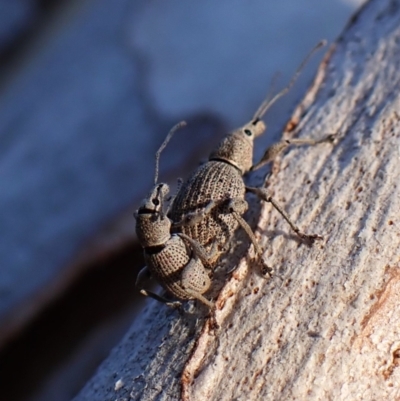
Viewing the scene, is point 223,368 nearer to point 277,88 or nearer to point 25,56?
point 277,88

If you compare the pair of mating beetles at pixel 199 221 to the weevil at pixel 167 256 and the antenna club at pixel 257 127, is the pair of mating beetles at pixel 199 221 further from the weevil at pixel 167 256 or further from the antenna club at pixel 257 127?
the antenna club at pixel 257 127

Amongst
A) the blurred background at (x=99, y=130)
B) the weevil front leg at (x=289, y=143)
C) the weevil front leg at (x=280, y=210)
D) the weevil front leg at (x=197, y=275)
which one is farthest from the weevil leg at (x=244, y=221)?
the blurred background at (x=99, y=130)

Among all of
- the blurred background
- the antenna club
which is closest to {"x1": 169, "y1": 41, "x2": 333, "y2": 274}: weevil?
the antenna club

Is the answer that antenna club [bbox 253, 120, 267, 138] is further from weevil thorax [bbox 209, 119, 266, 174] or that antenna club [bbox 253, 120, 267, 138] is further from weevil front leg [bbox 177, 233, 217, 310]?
weevil front leg [bbox 177, 233, 217, 310]

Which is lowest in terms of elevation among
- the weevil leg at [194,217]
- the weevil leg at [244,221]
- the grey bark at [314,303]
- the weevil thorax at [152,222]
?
the grey bark at [314,303]

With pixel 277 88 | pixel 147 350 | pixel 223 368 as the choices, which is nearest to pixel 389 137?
pixel 223 368

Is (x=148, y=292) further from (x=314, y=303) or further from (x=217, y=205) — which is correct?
(x=314, y=303)
